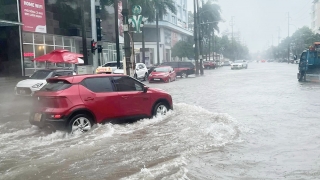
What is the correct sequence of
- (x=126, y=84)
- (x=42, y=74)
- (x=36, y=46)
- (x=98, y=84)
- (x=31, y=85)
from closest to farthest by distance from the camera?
(x=98, y=84) < (x=126, y=84) < (x=31, y=85) < (x=42, y=74) < (x=36, y=46)

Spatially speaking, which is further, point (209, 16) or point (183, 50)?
point (209, 16)

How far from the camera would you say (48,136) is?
8.55 metres

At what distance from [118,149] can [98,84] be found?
2459mm

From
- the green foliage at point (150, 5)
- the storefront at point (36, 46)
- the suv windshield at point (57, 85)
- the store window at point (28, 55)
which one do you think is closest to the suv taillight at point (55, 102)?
the suv windshield at point (57, 85)

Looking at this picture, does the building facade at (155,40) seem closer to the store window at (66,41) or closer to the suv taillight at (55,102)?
the store window at (66,41)

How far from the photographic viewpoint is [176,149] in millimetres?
7242

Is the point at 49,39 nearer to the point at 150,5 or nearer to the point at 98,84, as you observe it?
the point at 150,5

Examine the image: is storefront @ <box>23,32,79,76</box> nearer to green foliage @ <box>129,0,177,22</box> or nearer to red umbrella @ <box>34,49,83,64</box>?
red umbrella @ <box>34,49,83,64</box>

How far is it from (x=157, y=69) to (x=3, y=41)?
11674mm

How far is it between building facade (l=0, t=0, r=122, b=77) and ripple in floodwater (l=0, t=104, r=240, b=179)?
14918 millimetres

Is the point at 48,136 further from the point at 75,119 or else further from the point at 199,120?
the point at 199,120

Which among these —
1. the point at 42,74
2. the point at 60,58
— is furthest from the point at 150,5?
the point at 42,74

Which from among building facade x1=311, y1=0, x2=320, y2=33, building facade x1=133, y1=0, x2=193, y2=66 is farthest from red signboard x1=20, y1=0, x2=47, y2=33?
building facade x1=311, y1=0, x2=320, y2=33

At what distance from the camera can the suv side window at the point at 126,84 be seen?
9744 millimetres
